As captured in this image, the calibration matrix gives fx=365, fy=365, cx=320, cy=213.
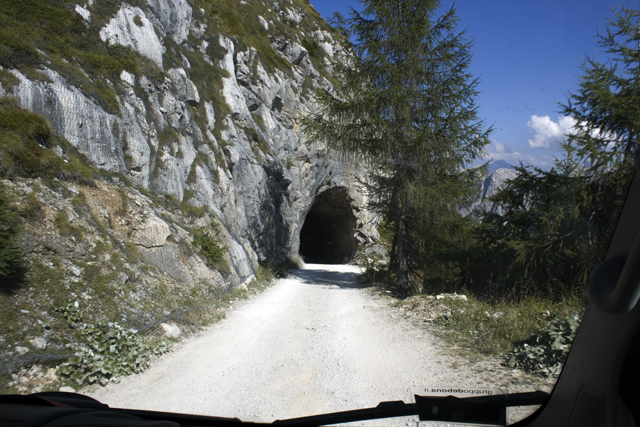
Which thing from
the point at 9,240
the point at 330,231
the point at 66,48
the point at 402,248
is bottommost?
the point at 402,248

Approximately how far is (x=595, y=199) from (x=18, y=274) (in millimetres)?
5994

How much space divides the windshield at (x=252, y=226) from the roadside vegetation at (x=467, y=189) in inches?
1.3

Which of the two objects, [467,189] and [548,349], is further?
[467,189]

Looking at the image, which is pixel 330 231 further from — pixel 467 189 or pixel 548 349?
pixel 548 349


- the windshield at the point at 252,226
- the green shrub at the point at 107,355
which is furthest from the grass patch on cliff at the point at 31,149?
the green shrub at the point at 107,355

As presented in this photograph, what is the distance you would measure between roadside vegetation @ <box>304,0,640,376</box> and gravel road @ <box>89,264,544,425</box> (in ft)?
2.50

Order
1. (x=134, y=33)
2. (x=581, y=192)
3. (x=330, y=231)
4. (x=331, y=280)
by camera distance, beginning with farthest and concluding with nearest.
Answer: (x=330, y=231)
(x=331, y=280)
(x=134, y=33)
(x=581, y=192)

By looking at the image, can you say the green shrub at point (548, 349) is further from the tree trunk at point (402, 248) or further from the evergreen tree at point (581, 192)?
the tree trunk at point (402, 248)

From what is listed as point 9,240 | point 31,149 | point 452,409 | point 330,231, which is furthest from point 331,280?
point 330,231

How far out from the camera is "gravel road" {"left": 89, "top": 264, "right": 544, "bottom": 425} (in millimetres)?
2982

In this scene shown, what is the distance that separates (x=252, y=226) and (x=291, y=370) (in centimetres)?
1247

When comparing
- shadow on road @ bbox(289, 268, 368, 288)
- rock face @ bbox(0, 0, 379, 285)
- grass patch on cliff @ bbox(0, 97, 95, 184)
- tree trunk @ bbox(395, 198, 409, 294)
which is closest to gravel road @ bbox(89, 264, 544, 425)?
rock face @ bbox(0, 0, 379, 285)

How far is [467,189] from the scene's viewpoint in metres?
10.9

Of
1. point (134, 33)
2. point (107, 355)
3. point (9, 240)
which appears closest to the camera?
point (107, 355)
